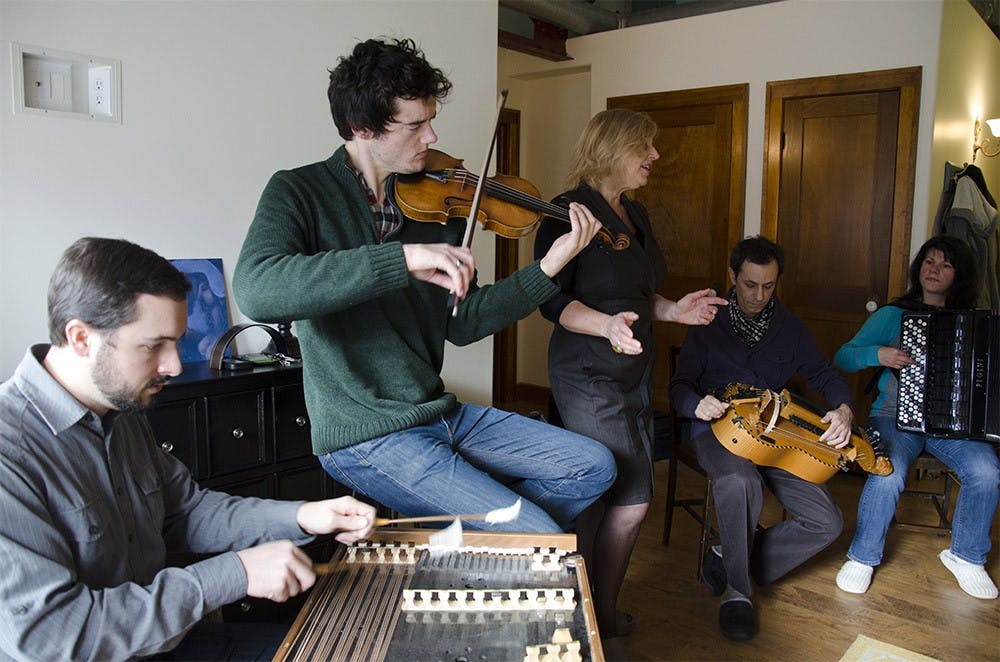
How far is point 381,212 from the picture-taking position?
5.51 ft

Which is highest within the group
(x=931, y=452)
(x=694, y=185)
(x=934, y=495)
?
(x=694, y=185)

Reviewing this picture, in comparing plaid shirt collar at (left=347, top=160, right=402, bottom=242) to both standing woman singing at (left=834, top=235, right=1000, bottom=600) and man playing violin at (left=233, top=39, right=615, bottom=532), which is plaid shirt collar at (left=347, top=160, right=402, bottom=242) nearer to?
man playing violin at (left=233, top=39, right=615, bottom=532)

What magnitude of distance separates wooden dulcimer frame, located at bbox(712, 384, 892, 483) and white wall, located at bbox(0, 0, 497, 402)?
5.54 feet

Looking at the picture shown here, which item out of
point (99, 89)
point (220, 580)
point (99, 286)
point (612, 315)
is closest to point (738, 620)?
point (612, 315)

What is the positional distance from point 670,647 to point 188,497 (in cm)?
157

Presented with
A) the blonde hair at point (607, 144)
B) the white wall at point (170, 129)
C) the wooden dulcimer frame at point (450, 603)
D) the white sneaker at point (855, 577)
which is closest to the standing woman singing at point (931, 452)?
the white sneaker at point (855, 577)

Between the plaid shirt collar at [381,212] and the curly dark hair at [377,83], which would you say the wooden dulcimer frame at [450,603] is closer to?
the plaid shirt collar at [381,212]

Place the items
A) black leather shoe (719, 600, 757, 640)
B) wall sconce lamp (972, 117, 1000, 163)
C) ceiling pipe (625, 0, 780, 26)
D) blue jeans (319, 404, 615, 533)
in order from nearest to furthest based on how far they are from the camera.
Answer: blue jeans (319, 404, 615, 533) → black leather shoe (719, 600, 757, 640) → ceiling pipe (625, 0, 780, 26) → wall sconce lamp (972, 117, 1000, 163)

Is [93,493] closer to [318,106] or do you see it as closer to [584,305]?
[584,305]

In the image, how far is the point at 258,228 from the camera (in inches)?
57.2

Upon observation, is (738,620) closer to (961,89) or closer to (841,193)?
(841,193)

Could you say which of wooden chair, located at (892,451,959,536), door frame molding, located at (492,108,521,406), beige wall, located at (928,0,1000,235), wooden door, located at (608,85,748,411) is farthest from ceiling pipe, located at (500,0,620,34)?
wooden chair, located at (892,451,959,536)

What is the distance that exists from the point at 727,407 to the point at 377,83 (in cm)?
159

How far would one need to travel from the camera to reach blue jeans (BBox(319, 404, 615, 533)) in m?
1.50
